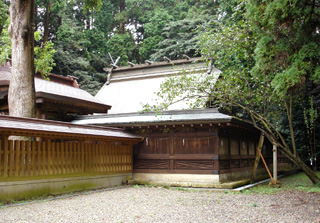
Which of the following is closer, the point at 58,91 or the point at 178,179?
the point at 178,179

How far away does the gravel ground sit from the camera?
6.51 meters

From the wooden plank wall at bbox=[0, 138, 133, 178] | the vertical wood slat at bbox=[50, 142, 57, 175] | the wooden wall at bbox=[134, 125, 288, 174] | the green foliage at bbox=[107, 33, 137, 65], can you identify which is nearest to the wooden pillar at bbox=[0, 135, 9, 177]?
the wooden plank wall at bbox=[0, 138, 133, 178]

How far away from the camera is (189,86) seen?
10977mm

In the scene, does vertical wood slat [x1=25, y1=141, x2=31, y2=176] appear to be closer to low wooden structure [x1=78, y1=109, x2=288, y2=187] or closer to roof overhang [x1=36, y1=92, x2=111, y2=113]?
roof overhang [x1=36, y1=92, x2=111, y2=113]

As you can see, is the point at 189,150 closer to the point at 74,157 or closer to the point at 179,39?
the point at 74,157

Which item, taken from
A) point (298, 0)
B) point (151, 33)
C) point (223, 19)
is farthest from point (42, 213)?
point (151, 33)

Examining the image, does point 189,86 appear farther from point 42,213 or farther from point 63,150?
point 42,213

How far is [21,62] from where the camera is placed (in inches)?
419

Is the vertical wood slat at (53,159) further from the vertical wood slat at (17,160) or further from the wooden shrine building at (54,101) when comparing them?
the wooden shrine building at (54,101)

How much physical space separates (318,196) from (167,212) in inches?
209

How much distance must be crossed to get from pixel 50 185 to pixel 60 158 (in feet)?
2.99

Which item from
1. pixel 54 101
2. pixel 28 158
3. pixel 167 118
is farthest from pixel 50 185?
pixel 167 118

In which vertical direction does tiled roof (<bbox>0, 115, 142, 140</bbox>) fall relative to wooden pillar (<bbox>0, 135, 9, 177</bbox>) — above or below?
above

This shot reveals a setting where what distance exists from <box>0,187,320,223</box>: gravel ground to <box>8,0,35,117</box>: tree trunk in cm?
375
